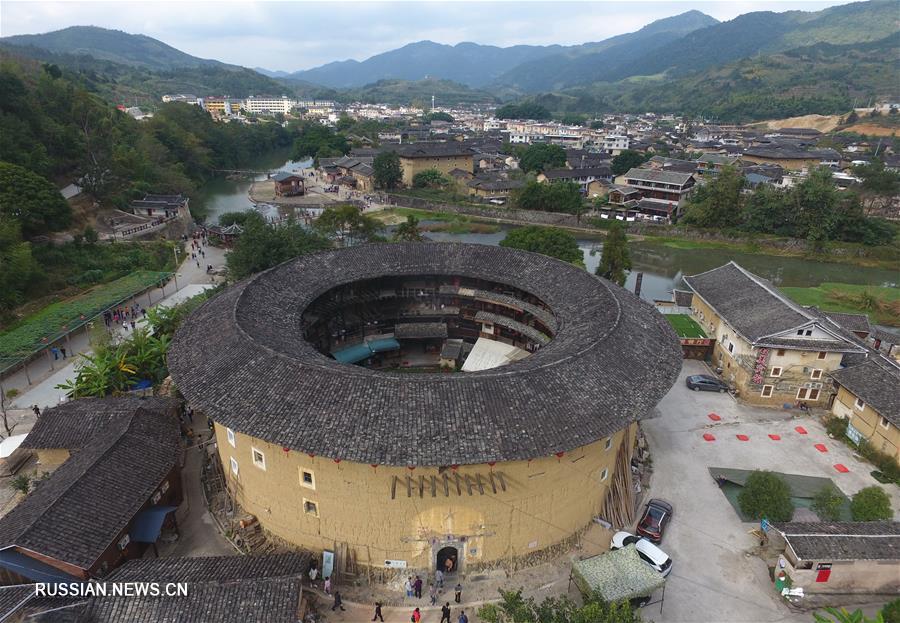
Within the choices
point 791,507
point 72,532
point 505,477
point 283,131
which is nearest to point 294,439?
point 505,477

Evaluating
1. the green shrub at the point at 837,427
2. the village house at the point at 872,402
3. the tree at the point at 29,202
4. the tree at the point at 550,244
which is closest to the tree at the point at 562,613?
the village house at the point at 872,402

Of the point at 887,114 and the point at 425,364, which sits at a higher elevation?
the point at 887,114

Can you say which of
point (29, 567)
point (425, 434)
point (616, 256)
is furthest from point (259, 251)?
point (425, 434)

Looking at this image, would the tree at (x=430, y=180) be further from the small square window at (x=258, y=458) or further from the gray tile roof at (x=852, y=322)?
the small square window at (x=258, y=458)

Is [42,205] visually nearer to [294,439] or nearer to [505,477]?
[294,439]

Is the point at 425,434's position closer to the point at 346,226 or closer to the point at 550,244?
the point at 550,244

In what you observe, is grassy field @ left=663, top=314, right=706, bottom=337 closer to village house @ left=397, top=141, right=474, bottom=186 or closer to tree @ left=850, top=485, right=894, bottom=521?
tree @ left=850, top=485, right=894, bottom=521

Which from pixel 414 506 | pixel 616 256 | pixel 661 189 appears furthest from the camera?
pixel 661 189
